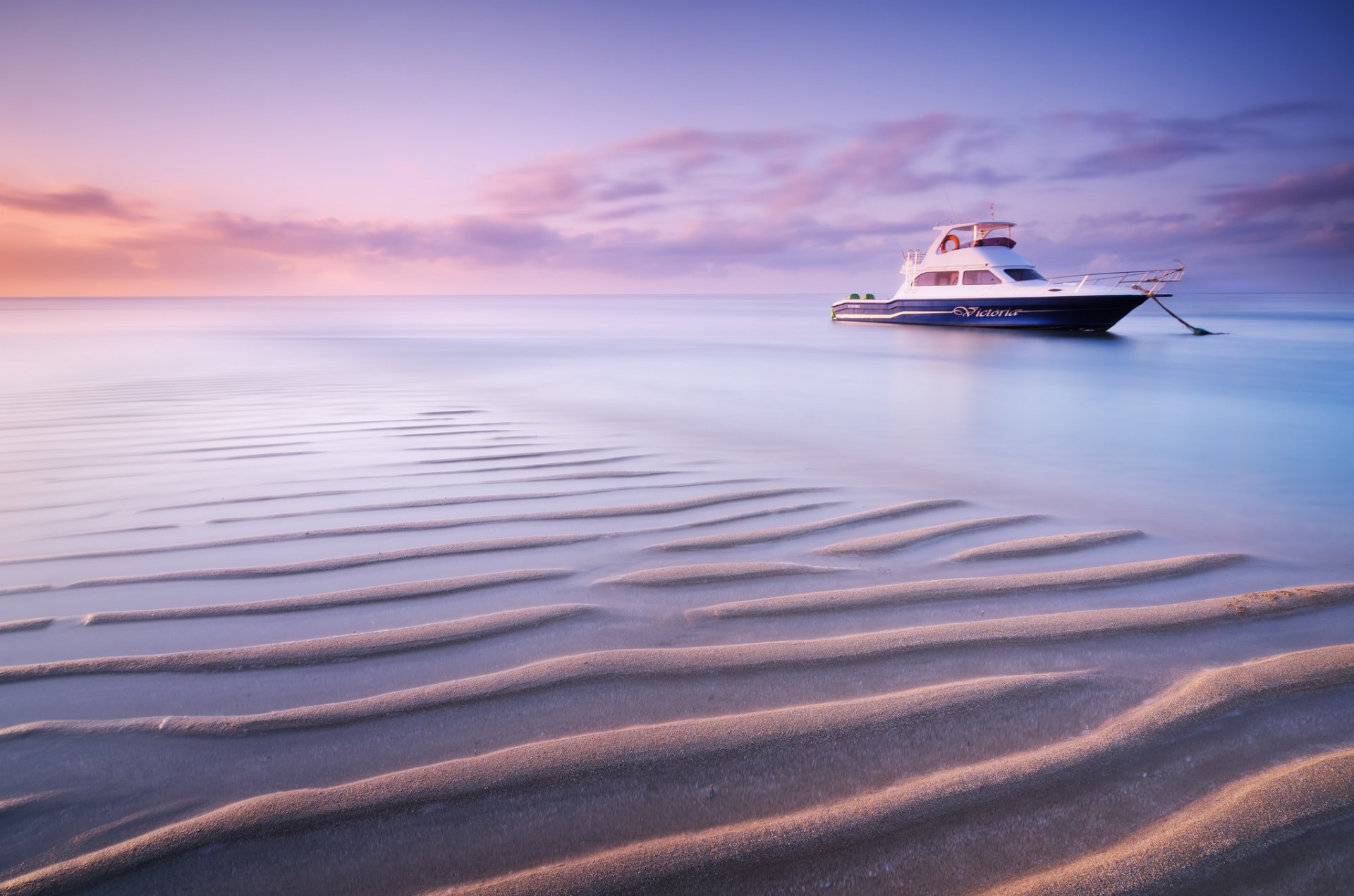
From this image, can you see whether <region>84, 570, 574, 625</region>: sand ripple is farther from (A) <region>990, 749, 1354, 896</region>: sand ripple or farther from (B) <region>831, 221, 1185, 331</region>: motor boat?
(B) <region>831, 221, 1185, 331</region>: motor boat

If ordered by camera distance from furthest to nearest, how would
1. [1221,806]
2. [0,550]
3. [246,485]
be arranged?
[246,485], [0,550], [1221,806]

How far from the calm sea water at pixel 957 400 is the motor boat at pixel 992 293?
943mm

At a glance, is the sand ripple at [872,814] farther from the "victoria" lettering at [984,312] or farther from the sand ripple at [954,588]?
the "victoria" lettering at [984,312]

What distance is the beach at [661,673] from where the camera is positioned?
1430mm

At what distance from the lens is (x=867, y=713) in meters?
1.83

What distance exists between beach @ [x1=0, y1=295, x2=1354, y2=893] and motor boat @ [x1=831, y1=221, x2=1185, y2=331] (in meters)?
18.9

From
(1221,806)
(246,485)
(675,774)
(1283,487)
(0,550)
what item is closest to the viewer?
(1221,806)

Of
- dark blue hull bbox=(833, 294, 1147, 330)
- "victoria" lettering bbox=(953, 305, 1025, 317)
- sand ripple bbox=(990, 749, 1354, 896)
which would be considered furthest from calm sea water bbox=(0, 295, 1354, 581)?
sand ripple bbox=(990, 749, 1354, 896)

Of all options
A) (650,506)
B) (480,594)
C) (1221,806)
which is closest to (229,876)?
(480,594)

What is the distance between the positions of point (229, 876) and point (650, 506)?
8.55ft

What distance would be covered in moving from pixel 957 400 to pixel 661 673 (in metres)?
9.17

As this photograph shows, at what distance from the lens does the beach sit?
1430 millimetres

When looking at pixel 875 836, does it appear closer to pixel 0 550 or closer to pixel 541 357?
pixel 0 550

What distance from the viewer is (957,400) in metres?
10.0
